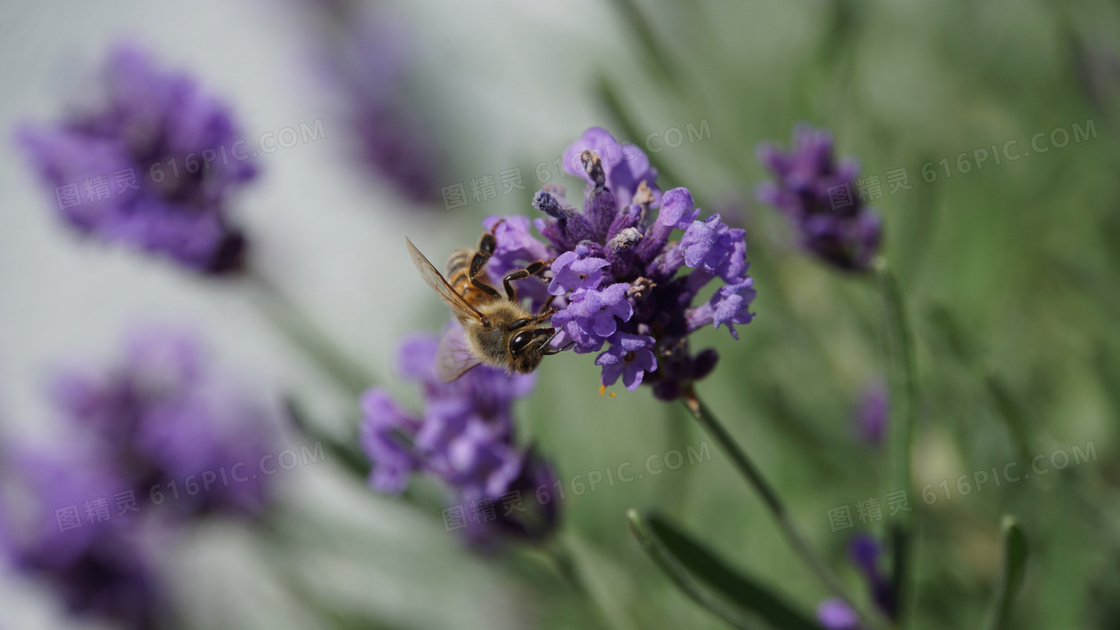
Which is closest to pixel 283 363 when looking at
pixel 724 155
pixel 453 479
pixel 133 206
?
pixel 133 206

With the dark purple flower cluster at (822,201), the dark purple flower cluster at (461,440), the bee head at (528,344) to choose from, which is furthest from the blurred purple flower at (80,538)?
the dark purple flower cluster at (822,201)

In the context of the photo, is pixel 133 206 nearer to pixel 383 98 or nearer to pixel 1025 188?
pixel 383 98

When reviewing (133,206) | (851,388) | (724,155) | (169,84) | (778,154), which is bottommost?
(851,388)

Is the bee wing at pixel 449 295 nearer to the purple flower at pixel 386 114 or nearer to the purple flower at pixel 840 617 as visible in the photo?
the purple flower at pixel 840 617

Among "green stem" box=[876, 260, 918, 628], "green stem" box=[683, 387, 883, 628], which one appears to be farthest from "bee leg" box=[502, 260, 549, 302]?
"green stem" box=[876, 260, 918, 628]

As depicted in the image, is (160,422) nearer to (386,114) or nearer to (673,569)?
(386,114)

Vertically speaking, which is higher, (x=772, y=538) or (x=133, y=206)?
(x=133, y=206)
